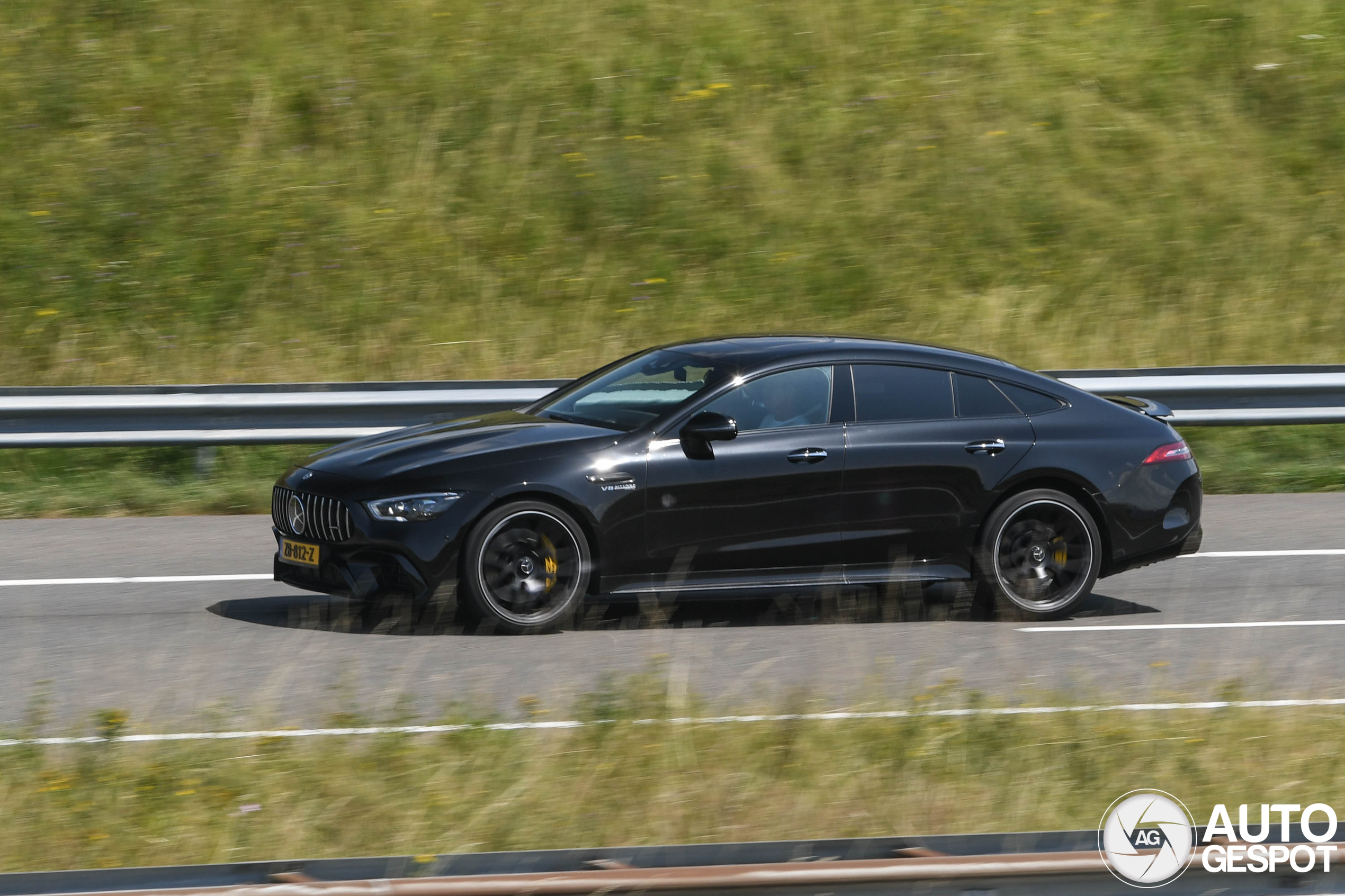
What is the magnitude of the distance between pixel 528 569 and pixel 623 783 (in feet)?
8.67

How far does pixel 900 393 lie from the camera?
8.37 meters

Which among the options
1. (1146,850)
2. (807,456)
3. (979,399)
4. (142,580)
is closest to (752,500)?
(807,456)

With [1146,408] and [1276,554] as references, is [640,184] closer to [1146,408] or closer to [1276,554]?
[1276,554]

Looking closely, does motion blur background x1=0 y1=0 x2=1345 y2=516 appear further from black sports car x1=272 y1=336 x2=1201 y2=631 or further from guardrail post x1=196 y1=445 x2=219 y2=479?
black sports car x1=272 y1=336 x2=1201 y2=631

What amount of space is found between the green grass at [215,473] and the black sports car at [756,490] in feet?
12.5

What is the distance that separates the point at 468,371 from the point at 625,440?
8.06 metres

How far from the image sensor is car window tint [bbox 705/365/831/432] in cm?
809

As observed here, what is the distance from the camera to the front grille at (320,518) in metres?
7.64

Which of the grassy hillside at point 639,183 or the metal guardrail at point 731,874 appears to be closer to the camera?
the metal guardrail at point 731,874

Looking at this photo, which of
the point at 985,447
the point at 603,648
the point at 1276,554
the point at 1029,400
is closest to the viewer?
the point at 603,648

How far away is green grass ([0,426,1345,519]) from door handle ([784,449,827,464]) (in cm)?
498

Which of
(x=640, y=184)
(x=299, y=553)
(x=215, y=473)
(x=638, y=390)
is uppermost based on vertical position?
(x=640, y=184)

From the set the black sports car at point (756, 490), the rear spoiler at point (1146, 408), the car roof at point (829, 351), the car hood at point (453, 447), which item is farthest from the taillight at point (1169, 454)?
the car hood at point (453, 447)

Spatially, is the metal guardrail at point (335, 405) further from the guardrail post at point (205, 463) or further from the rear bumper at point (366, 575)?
the rear bumper at point (366, 575)
